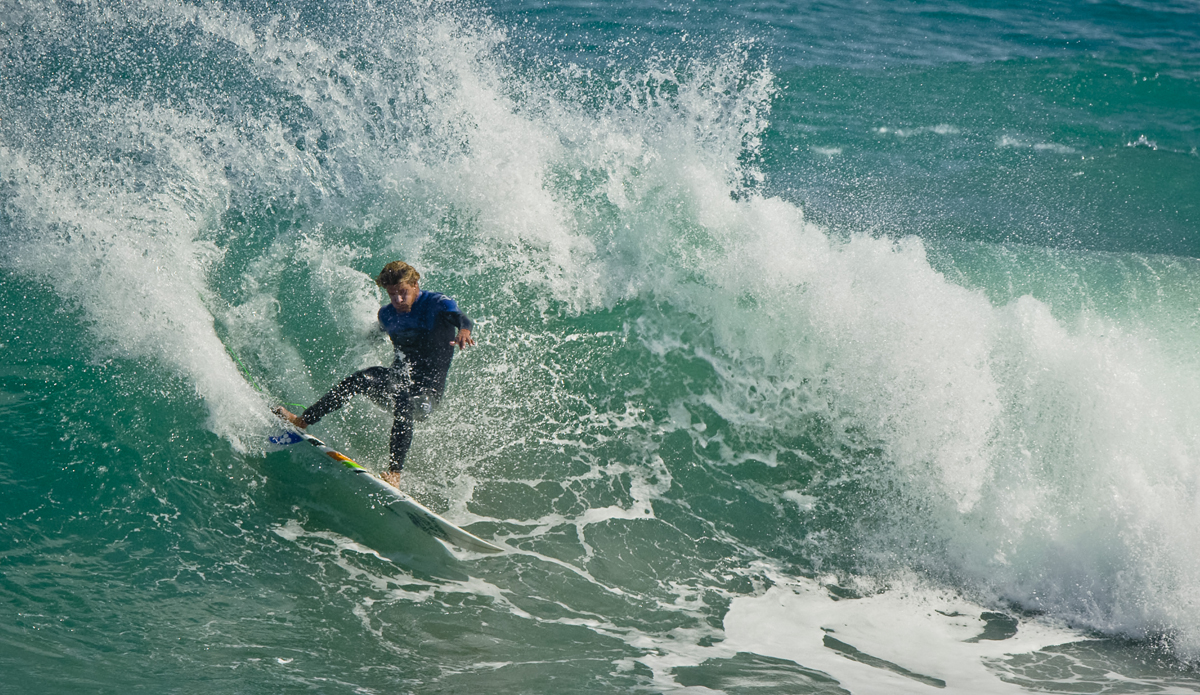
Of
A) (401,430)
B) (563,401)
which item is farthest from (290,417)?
(563,401)

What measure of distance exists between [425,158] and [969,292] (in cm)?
584

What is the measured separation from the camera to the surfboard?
17.2 ft

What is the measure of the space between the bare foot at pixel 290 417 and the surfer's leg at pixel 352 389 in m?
0.03

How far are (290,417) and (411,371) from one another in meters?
0.96

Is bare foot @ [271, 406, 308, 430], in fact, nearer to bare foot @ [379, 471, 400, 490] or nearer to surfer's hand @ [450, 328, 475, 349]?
bare foot @ [379, 471, 400, 490]

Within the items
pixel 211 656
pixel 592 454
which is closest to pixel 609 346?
pixel 592 454

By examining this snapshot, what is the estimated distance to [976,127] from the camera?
506 inches

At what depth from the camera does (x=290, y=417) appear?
5770 millimetres

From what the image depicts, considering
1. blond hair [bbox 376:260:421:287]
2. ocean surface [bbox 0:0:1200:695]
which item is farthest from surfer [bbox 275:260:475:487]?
Result: ocean surface [bbox 0:0:1200:695]

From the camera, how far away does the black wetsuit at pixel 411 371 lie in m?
5.65

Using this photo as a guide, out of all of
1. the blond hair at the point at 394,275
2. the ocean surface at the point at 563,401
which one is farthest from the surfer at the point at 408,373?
the ocean surface at the point at 563,401

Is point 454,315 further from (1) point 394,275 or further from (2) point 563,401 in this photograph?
(2) point 563,401

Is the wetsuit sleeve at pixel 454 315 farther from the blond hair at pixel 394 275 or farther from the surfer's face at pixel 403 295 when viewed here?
the blond hair at pixel 394 275

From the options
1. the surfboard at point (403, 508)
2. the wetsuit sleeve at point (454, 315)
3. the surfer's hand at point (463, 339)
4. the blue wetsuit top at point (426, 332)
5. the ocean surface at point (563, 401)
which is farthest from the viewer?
the blue wetsuit top at point (426, 332)
